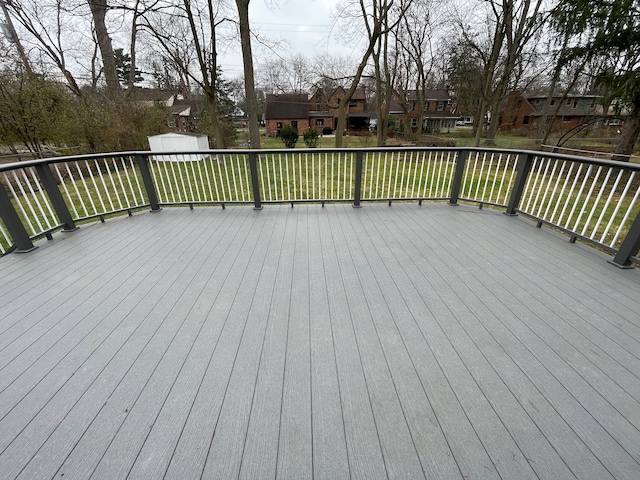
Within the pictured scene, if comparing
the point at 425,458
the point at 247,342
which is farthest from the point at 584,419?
the point at 247,342

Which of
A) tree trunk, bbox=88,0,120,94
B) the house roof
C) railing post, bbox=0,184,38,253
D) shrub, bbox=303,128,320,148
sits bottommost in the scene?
shrub, bbox=303,128,320,148

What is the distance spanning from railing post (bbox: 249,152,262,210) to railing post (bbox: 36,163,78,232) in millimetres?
2128

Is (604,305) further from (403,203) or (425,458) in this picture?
(403,203)

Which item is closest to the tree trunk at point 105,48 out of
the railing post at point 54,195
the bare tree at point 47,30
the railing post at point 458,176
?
the bare tree at point 47,30

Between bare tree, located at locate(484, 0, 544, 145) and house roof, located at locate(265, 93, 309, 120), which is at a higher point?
bare tree, located at locate(484, 0, 544, 145)

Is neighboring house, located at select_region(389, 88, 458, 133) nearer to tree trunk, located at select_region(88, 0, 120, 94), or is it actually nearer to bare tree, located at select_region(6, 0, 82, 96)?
tree trunk, located at select_region(88, 0, 120, 94)

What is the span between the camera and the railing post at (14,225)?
2.56 m

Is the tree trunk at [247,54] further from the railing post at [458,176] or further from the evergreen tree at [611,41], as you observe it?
the evergreen tree at [611,41]

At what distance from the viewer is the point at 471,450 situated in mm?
1135

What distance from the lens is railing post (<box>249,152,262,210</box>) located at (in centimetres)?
370

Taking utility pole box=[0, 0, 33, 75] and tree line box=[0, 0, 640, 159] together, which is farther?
utility pole box=[0, 0, 33, 75]

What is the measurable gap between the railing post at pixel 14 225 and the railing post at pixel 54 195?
0.41 metres

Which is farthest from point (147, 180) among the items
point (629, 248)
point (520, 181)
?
point (629, 248)

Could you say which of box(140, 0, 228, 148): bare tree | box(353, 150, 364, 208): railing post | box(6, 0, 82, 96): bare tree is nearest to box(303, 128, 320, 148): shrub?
box(140, 0, 228, 148): bare tree
